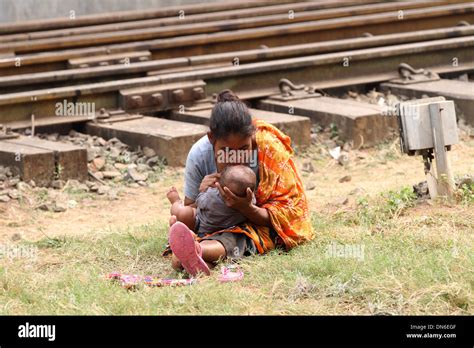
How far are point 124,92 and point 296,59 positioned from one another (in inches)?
72.2

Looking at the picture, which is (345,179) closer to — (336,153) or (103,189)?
(336,153)

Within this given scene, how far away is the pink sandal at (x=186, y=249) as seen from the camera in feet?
20.3

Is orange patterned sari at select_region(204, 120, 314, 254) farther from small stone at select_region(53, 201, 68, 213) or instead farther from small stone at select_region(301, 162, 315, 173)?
small stone at select_region(301, 162, 315, 173)

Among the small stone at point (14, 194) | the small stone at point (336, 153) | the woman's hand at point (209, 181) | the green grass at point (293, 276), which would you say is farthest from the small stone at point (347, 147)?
the woman's hand at point (209, 181)

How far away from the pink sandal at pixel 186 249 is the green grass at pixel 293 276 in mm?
126

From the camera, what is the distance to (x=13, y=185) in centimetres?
865

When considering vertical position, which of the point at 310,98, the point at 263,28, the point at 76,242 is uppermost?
the point at 263,28

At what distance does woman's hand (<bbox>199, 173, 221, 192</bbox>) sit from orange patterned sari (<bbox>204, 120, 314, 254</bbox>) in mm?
283

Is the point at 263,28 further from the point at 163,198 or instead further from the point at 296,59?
the point at 163,198

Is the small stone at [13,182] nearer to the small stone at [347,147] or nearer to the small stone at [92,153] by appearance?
the small stone at [92,153]

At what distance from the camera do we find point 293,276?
238 inches

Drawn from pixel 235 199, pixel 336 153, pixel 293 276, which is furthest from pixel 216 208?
pixel 336 153
